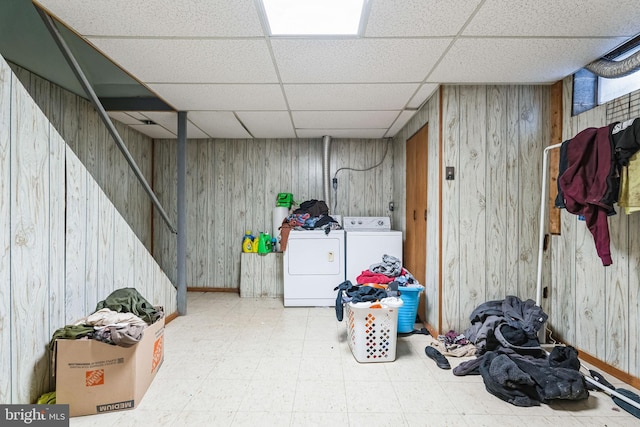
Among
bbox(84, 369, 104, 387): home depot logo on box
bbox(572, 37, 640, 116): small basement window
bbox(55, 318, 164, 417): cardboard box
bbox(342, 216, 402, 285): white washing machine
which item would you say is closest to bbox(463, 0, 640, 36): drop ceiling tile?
bbox(572, 37, 640, 116): small basement window

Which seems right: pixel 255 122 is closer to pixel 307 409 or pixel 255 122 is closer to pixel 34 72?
pixel 34 72

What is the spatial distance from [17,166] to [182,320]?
200 cm

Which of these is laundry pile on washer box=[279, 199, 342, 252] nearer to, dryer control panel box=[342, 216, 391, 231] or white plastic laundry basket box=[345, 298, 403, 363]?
dryer control panel box=[342, 216, 391, 231]

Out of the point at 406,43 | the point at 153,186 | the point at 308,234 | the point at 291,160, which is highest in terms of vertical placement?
the point at 406,43

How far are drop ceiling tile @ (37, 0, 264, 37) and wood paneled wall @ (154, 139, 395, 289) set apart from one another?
8.13 feet

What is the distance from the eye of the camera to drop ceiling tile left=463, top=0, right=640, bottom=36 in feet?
4.85

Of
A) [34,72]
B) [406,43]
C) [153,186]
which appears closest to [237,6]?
[406,43]

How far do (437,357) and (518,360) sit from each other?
0.50m

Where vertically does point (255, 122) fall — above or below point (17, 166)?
above

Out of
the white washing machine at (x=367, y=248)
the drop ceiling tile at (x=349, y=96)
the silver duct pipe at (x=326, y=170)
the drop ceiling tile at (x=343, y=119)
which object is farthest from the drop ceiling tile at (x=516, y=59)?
the silver duct pipe at (x=326, y=170)

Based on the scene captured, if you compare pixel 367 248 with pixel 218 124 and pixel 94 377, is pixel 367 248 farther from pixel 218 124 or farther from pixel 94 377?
pixel 94 377

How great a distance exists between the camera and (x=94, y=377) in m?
1.58

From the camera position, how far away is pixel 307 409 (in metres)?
1.61

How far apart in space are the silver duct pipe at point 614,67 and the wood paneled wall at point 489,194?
0.46 m
